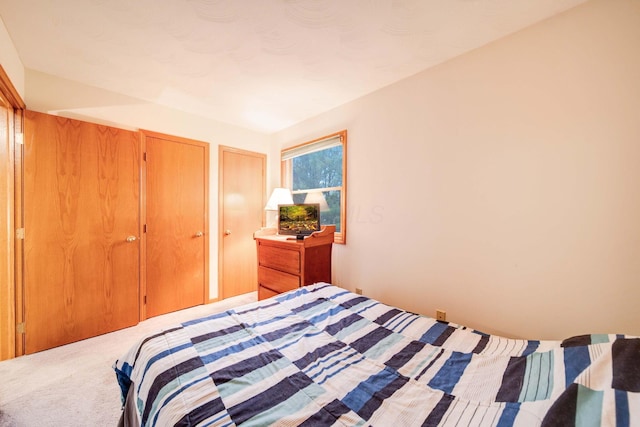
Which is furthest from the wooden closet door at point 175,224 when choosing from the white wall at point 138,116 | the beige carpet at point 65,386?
the beige carpet at point 65,386

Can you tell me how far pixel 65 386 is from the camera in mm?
1629

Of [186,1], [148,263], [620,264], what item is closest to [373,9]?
[186,1]

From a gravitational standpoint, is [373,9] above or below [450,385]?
above

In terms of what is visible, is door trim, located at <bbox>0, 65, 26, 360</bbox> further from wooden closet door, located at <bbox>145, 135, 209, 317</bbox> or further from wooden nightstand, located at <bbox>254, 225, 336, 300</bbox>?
wooden nightstand, located at <bbox>254, 225, 336, 300</bbox>

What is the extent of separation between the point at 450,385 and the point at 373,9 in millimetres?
1956

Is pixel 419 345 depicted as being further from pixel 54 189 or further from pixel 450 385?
pixel 54 189

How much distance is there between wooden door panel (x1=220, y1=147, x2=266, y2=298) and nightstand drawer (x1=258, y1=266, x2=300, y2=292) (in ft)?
2.09

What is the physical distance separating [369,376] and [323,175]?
95.5 inches

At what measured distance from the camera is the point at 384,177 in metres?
2.35

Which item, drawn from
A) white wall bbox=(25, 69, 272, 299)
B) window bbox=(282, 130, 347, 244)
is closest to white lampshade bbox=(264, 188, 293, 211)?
window bbox=(282, 130, 347, 244)

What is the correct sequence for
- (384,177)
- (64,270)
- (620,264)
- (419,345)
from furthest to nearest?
(384,177), (64,270), (620,264), (419,345)

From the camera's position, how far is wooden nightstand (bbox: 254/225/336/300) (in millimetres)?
2451

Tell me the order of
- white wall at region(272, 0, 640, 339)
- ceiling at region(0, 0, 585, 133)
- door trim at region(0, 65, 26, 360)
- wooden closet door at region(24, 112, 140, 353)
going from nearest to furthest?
white wall at region(272, 0, 640, 339) < ceiling at region(0, 0, 585, 133) < door trim at region(0, 65, 26, 360) < wooden closet door at region(24, 112, 140, 353)

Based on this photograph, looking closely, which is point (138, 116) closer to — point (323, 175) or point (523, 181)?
point (323, 175)
